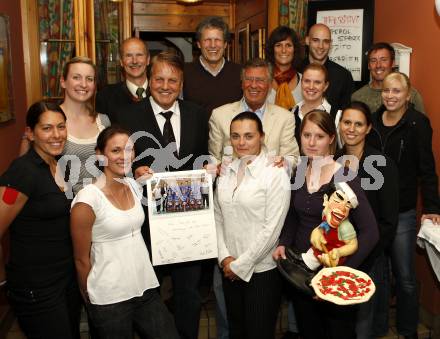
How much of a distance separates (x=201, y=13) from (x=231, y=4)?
0.49 metres

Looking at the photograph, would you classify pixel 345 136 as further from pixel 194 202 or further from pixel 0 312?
pixel 0 312

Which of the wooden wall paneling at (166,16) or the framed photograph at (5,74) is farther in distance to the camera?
the wooden wall paneling at (166,16)

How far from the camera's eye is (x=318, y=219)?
2254mm

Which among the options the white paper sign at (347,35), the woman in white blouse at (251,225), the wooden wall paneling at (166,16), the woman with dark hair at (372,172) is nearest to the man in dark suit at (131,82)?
the woman in white blouse at (251,225)

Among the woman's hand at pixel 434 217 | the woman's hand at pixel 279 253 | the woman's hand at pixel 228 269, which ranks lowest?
the woman's hand at pixel 228 269

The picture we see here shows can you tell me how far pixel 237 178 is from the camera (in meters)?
2.43

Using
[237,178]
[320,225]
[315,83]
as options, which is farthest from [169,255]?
[315,83]

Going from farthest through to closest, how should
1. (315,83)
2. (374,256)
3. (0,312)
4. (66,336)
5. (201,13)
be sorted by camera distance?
(201,13) < (0,312) < (315,83) < (374,256) < (66,336)

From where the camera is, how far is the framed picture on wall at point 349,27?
4.17 metres

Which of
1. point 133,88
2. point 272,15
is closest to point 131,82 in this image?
point 133,88

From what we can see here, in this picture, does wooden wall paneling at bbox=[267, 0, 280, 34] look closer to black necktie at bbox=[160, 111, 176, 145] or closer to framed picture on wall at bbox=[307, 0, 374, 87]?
framed picture on wall at bbox=[307, 0, 374, 87]

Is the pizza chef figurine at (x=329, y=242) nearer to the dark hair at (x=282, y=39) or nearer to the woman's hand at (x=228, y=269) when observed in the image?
the woman's hand at (x=228, y=269)

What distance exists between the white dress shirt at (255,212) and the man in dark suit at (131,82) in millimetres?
1029

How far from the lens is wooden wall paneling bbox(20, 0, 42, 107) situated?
13.7ft
